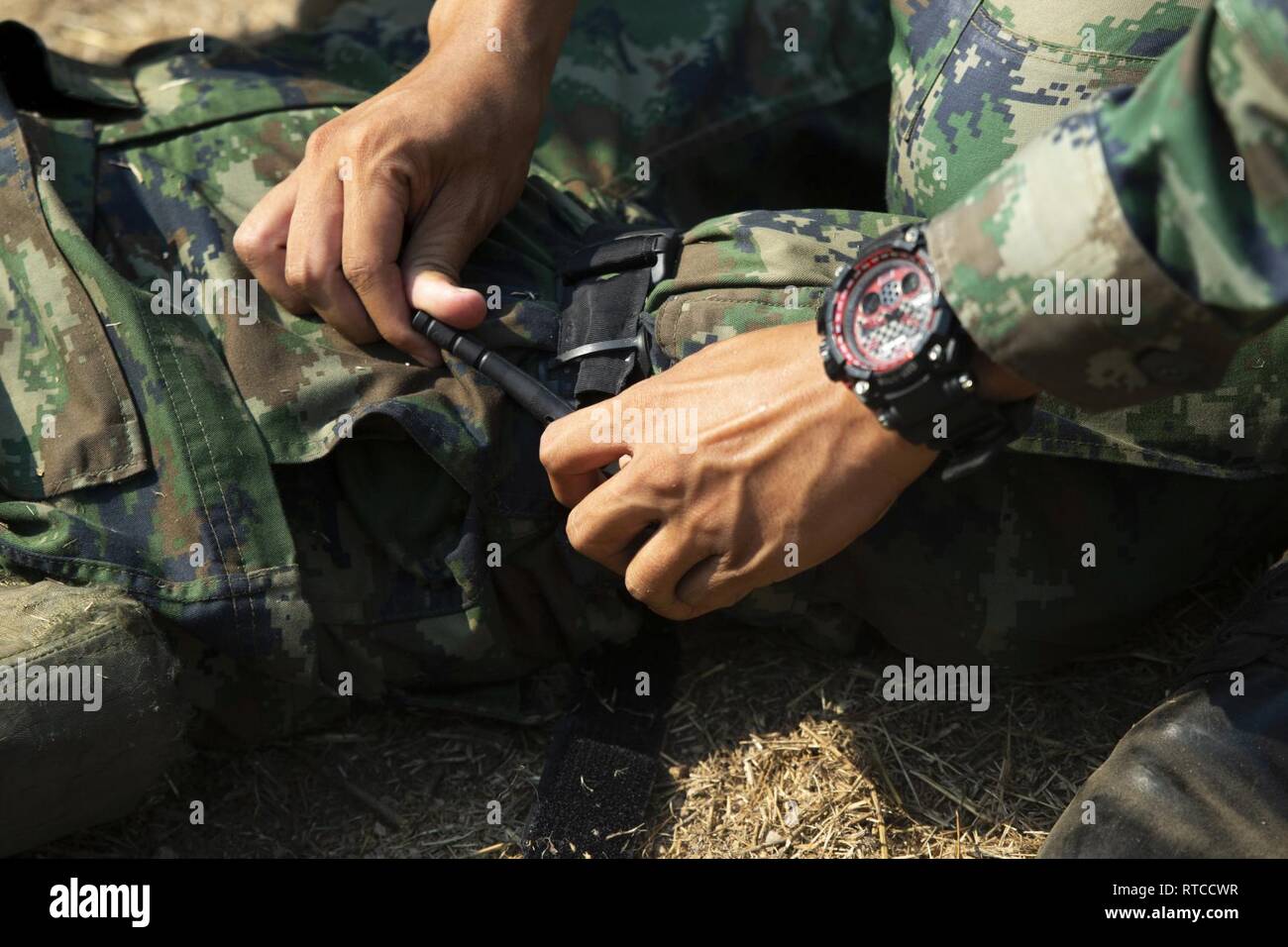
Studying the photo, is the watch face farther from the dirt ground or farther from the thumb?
the dirt ground

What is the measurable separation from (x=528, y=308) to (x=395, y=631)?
52 cm

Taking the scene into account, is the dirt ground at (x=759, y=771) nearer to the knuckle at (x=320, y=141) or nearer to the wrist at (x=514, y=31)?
the knuckle at (x=320, y=141)

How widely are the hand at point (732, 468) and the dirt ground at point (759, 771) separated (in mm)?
447

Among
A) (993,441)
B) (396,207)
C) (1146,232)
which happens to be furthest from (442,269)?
(1146,232)

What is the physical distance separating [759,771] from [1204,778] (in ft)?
2.18

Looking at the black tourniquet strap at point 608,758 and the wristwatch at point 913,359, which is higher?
the wristwatch at point 913,359

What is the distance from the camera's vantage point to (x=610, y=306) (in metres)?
1.90

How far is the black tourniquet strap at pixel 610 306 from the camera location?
5.93 feet

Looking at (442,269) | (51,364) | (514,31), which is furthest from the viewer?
(514,31)

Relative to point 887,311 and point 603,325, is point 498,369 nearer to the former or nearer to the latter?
point 603,325

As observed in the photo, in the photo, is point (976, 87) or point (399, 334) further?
point (976, 87)

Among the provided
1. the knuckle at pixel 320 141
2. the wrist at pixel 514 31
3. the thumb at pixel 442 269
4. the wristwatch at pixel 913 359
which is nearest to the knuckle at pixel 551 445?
the thumb at pixel 442 269

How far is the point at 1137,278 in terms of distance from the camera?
129 centimetres
